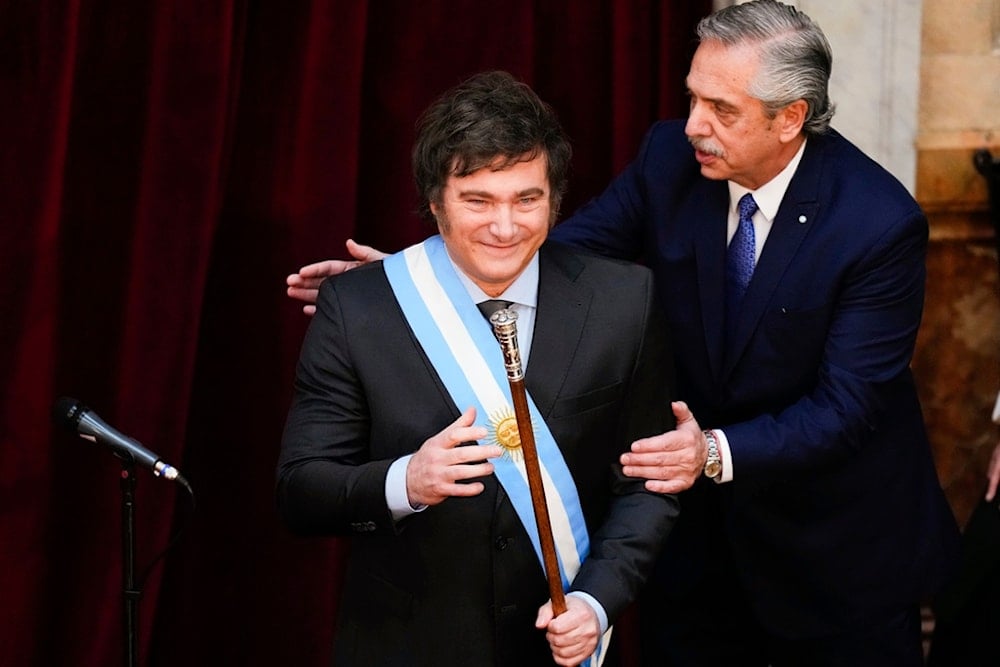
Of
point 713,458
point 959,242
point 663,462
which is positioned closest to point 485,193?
point 663,462

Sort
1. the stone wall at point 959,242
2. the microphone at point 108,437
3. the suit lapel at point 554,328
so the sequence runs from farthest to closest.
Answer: the stone wall at point 959,242 → the microphone at point 108,437 → the suit lapel at point 554,328

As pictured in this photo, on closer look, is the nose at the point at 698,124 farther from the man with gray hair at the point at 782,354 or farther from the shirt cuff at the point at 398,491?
the shirt cuff at the point at 398,491

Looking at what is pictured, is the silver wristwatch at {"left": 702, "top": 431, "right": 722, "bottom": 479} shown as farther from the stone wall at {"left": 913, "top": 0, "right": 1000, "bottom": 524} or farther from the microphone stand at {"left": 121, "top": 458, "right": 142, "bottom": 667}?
the stone wall at {"left": 913, "top": 0, "right": 1000, "bottom": 524}

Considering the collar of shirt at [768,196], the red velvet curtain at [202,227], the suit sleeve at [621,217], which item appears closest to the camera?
the collar of shirt at [768,196]

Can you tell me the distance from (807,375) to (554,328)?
711mm

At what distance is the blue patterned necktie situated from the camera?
2.93m

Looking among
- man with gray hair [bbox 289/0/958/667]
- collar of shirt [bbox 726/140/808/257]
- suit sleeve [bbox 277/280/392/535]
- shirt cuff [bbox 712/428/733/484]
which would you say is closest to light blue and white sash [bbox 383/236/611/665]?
suit sleeve [bbox 277/280/392/535]

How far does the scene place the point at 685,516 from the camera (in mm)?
3131

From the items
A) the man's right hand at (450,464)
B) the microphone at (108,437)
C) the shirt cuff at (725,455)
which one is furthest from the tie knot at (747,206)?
the microphone at (108,437)

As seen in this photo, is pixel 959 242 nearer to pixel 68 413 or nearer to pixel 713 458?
pixel 713 458

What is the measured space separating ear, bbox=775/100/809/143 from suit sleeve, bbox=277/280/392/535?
0.94 meters

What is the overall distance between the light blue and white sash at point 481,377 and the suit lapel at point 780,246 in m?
0.62

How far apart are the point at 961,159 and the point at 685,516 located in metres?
1.19

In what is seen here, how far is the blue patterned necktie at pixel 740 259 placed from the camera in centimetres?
293
